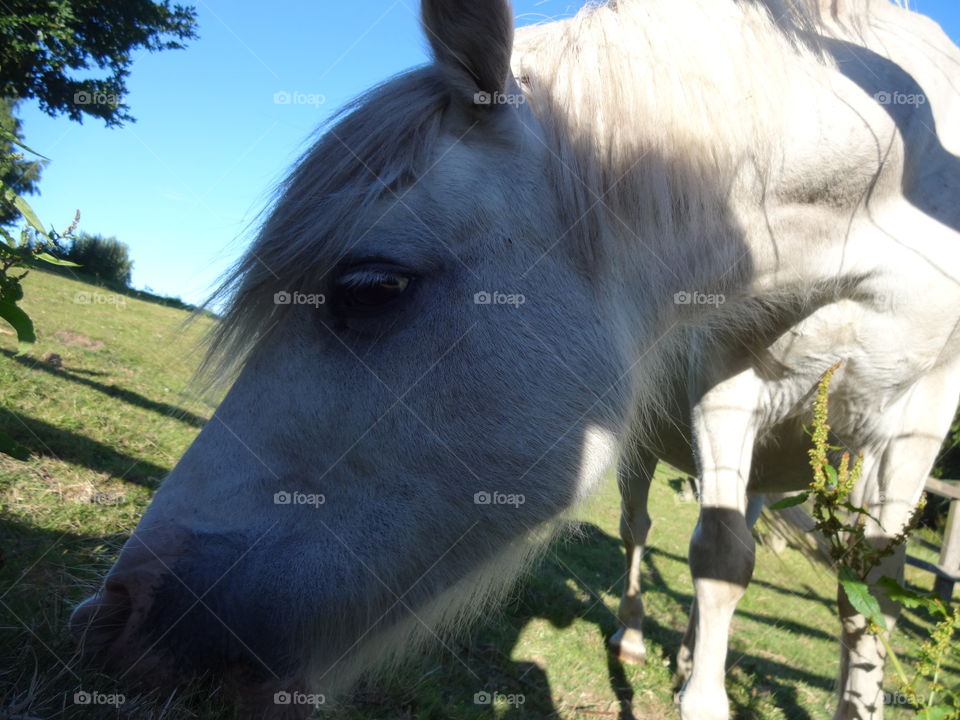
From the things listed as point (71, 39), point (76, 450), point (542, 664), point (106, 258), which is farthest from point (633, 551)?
point (106, 258)

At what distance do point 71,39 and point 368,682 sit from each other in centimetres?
1538

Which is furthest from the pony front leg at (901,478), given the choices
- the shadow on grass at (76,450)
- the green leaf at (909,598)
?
the shadow on grass at (76,450)

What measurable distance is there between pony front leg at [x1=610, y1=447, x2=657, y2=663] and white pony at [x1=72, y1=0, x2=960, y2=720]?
7.31ft

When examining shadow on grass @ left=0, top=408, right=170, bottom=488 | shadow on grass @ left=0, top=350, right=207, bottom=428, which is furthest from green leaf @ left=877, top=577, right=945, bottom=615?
shadow on grass @ left=0, top=350, right=207, bottom=428

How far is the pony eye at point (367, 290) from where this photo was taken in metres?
1.49

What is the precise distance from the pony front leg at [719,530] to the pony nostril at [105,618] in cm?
222

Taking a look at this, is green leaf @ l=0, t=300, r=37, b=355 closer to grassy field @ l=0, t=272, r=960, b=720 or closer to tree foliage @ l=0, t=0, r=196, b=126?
grassy field @ l=0, t=272, r=960, b=720

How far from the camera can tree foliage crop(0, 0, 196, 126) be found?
39.3ft

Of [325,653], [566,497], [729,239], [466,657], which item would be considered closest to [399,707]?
[466,657]

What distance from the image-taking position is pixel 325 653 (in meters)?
1.54

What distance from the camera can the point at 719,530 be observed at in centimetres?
268

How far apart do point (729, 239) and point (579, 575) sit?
452 centimetres

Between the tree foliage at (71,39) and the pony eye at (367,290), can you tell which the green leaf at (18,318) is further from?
the tree foliage at (71,39)

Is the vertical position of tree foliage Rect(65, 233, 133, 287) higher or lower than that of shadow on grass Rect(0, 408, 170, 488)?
higher
